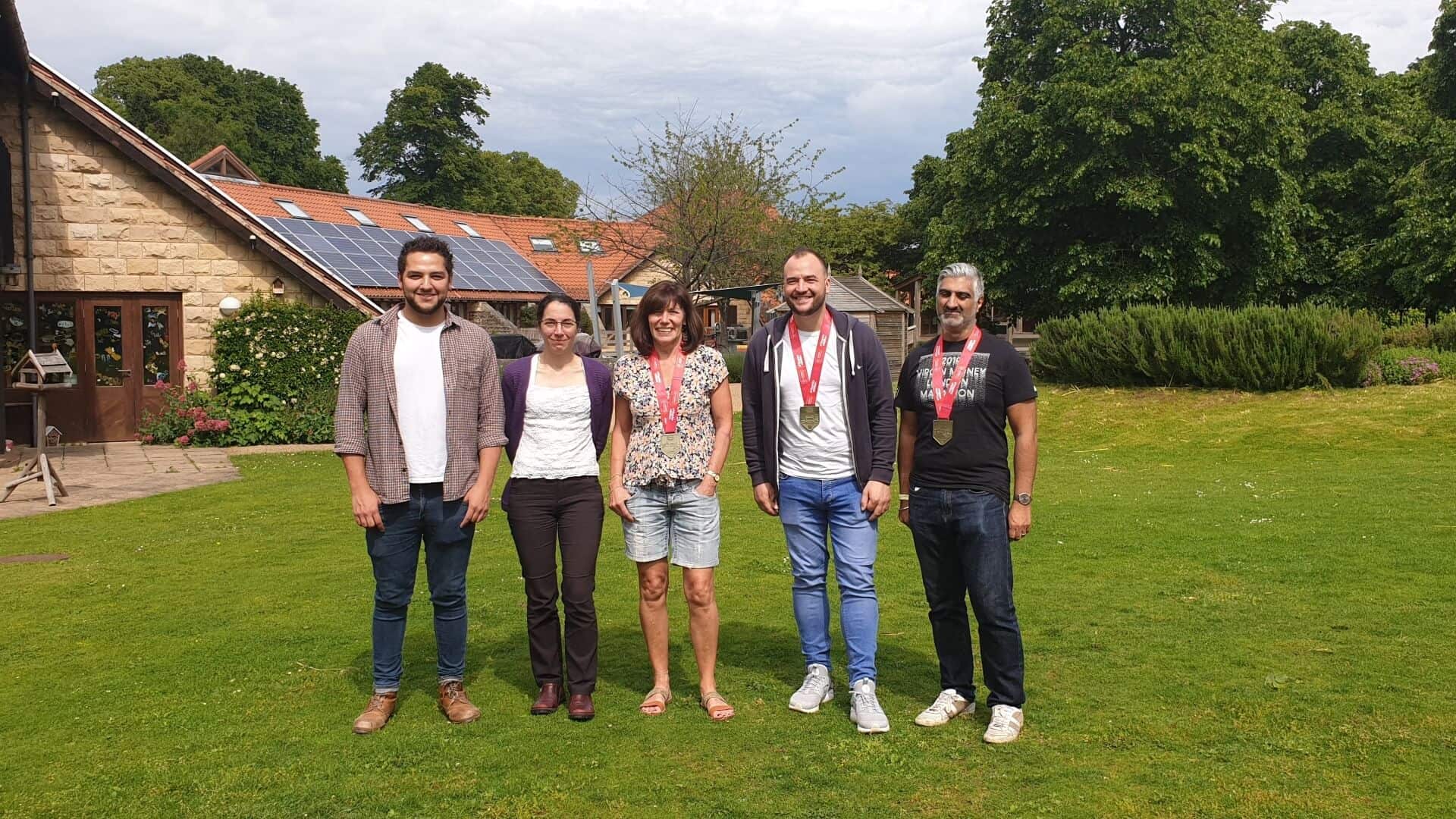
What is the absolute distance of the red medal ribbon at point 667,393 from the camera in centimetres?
464

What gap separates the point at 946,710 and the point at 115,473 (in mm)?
12498

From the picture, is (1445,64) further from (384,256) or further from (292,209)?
(292,209)

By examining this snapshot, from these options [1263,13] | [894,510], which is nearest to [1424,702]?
[894,510]

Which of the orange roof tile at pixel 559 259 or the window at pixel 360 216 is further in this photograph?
the orange roof tile at pixel 559 259

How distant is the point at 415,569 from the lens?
4.70 m

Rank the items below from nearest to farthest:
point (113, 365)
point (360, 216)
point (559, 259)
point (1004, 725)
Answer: point (1004, 725)
point (113, 365)
point (360, 216)
point (559, 259)

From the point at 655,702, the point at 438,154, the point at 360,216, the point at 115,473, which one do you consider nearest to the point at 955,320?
the point at 655,702

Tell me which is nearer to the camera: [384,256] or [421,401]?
[421,401]

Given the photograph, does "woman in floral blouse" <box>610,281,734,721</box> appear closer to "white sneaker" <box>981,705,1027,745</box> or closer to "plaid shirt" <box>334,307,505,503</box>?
"plaid shirt" <box>334,307,505,503</box>

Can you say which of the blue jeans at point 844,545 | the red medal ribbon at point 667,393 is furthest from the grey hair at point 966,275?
the red medal ribbon at point 667,393

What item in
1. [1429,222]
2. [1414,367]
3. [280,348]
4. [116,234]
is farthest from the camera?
[1429,222]

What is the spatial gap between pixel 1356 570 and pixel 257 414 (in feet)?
50.1

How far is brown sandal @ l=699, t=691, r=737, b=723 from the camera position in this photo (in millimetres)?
4664

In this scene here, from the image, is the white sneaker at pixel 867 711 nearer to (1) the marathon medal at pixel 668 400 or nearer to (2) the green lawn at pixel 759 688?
(2) the green lawn at pixel 759 688
